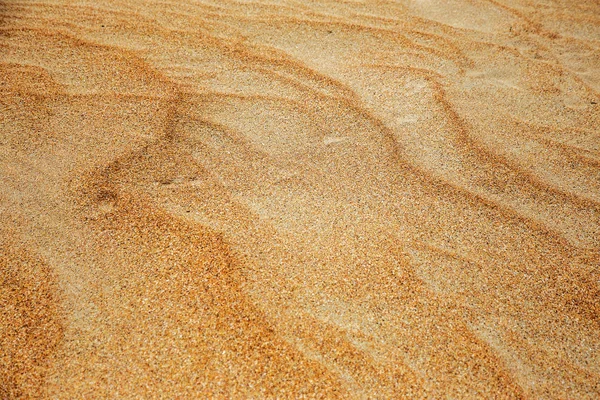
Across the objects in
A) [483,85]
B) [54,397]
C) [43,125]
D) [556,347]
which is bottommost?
[54,397]

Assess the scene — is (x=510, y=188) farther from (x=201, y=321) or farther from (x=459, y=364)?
(x=201, y=321)

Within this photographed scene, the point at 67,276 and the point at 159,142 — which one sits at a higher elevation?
the point at 159,142

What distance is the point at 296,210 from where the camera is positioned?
1.38 metres

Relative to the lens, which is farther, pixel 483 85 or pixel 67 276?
pixel 483 85

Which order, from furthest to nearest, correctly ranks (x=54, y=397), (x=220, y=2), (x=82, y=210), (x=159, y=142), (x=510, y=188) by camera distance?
(x=220, y=2) → (x=159, y=142) → (x=510, y=188) → (x=82, y=210) → (x=54, y=397)

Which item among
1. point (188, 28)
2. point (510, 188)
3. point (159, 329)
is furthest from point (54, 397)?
point (188, 28)

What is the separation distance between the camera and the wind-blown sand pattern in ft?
3.52

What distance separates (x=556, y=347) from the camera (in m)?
1.11

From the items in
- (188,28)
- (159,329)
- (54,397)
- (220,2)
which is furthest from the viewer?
(220,2)

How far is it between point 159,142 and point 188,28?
0.77m

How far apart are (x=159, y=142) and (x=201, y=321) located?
2.09 ft

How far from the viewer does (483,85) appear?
1.89m

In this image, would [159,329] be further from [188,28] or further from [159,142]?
[188,28]

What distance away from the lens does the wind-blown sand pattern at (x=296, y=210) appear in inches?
42.2
